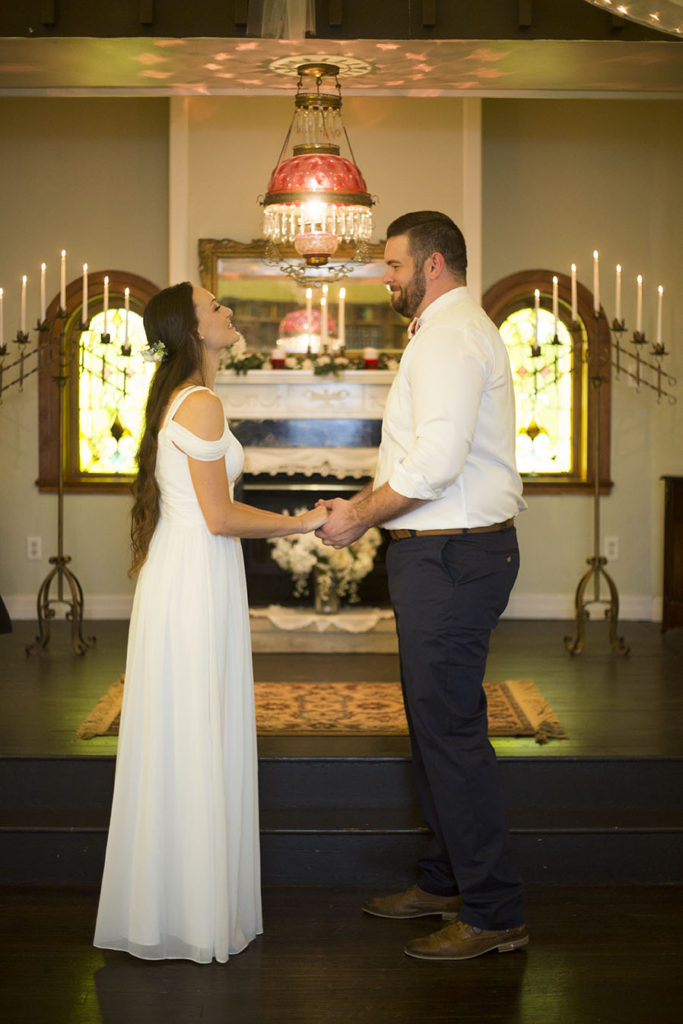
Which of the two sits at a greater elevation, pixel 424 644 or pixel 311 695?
pixel 424 644

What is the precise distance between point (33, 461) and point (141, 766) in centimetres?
471

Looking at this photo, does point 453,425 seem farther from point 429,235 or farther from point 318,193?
point 318,193

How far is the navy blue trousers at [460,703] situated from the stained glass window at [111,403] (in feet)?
15.3

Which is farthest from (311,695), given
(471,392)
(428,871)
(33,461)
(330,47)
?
(33,461)

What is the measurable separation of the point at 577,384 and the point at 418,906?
4779 mm

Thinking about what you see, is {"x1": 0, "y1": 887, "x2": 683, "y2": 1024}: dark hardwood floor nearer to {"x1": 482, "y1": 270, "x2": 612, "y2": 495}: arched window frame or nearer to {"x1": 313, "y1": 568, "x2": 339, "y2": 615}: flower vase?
{"x1": 313, "y1": 568, "x2": 339, "y2": 615}: flower vase

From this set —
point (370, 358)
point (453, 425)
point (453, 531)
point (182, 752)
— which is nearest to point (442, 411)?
point (453, 425)

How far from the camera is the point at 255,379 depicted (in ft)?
22.7

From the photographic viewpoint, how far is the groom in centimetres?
309

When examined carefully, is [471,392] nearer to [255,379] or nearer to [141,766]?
[141,766]

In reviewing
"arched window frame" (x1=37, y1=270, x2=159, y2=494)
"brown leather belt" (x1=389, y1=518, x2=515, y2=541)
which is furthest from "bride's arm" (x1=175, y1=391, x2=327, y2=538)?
"arched window frame" (x1=37, y1=270, x2=159, y2=494)

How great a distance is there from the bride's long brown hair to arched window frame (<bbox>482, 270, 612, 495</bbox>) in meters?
4.50

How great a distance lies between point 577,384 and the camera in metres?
7.57

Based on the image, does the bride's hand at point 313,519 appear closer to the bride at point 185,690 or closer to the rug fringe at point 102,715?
the bride at point 185,690
